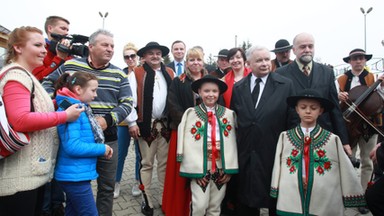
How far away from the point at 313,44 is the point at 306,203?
181 cm

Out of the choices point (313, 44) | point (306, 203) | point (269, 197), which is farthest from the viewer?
point (313, 44)

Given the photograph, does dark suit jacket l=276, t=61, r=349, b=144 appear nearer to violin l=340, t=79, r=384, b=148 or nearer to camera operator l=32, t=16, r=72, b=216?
violin l=340, t=79, r=384, b=148

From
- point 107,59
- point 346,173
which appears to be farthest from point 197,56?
point 346,173

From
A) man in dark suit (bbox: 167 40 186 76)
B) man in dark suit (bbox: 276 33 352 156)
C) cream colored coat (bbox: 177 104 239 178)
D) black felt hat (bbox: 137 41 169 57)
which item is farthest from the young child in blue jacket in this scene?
man in dark suit (bbox: 167 40 186 76)

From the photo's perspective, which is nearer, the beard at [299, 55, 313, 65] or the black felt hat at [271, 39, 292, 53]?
the beard at [299, 55, 313, 65]

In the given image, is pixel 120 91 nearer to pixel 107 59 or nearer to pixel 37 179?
pixel 107 59

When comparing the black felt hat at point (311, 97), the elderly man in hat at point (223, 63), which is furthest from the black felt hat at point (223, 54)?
the black felt hat at point (311, 97)

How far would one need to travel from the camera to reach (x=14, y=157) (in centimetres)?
195

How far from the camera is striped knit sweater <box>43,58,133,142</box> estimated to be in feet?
9.39

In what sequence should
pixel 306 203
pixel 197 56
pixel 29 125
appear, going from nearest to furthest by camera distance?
pixel 29 125 < pixel 306 203 < pixel 197 56

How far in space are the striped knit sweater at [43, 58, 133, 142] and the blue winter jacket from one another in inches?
15.8

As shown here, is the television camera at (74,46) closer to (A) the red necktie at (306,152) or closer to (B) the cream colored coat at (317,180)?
(B) the cream colored coat at (317,180)

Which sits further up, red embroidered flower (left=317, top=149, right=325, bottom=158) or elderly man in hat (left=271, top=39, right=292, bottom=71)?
elderly man in hat (left=271, top=39, right=292, bottom=71)

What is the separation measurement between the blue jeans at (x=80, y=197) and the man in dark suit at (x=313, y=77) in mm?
2402
